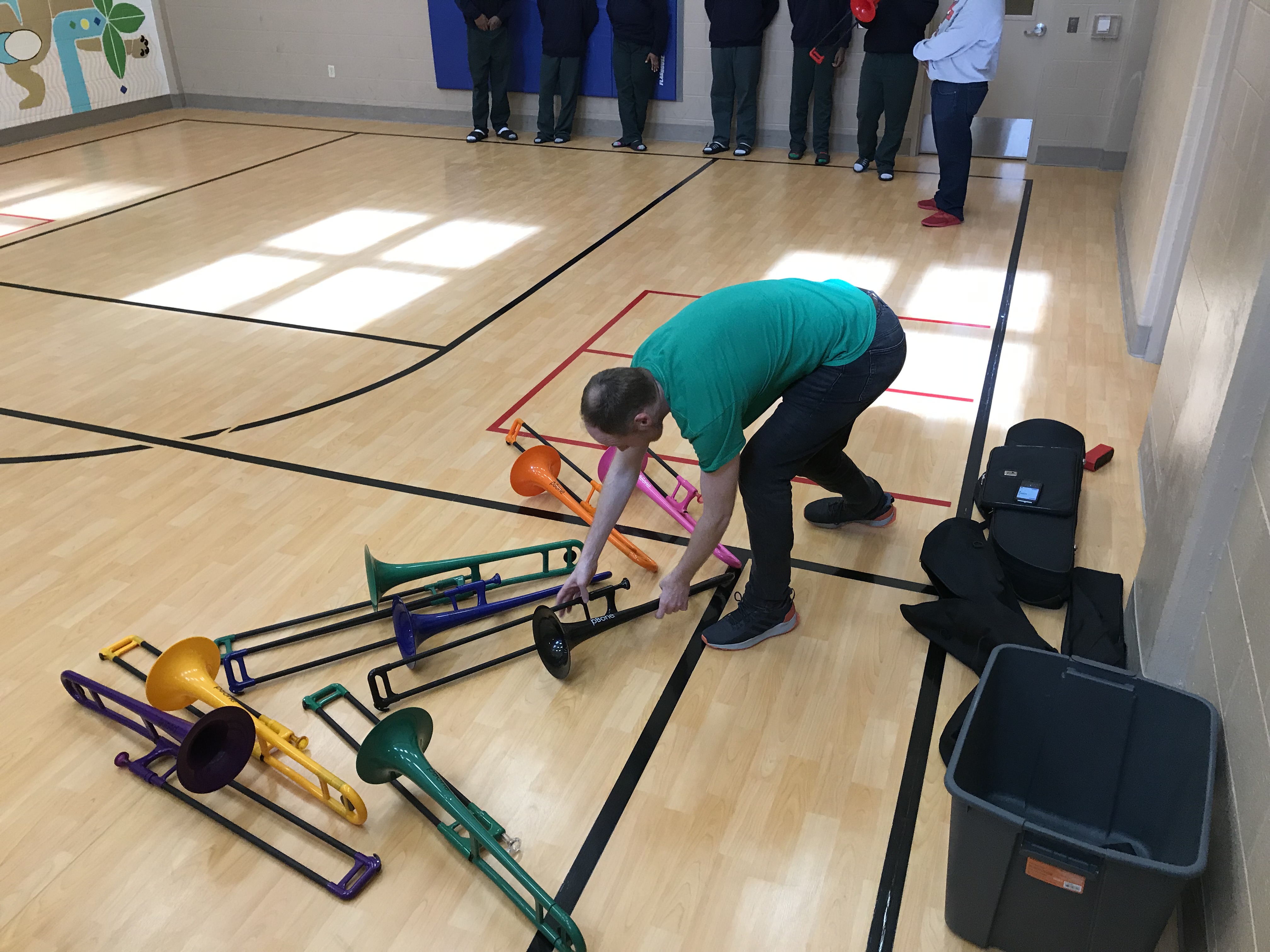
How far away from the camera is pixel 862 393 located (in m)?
2.83

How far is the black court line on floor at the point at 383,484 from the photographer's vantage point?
350cm

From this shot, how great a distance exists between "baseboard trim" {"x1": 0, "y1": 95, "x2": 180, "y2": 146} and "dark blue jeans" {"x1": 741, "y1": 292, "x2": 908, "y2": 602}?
33.2ft

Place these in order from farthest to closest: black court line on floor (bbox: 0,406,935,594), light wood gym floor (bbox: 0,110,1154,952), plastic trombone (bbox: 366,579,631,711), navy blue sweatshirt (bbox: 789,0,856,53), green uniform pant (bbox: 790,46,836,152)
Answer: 1. green uniform pant (bbox: 790,46,836,152)
2. navy blue sweatshirt (bbox: 789,0,856,53)
3. black court line on floor (bbox: 0,406,935,594)
4. plastic trombone (bbox: 366,579,631,711)
5. light wood gym floor (bbox: 0,110,1154,952)

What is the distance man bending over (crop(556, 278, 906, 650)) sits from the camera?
8.00 ft

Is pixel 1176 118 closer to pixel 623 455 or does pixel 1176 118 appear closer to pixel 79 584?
pixel 623 455

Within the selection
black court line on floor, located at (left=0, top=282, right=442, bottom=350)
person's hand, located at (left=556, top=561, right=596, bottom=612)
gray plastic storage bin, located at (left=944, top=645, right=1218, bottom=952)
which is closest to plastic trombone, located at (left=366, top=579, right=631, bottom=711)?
person's hand, located at (left=556, top=561, right=596, bottom=612)

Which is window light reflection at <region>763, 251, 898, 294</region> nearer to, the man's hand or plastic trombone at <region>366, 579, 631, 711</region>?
→ plastic trombone at <region>366, 579, 631, 711</region>

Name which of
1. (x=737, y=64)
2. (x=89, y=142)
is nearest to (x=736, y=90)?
(x=737, y=64)

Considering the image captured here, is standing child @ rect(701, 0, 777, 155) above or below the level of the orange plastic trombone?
above

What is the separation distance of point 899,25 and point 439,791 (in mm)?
7497

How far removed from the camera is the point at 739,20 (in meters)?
8.94

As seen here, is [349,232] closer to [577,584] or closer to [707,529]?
[577,584]

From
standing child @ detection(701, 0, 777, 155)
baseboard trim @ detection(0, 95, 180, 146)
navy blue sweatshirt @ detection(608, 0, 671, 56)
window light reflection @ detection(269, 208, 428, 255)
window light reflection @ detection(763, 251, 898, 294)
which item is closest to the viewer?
window light reflection @ detection(763, 251, 898, 294)

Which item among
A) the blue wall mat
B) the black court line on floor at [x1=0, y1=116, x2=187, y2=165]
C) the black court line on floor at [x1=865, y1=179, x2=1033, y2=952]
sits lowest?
the black court line on floor at [x1=865, y1=179, x2=1033, y2=952]
